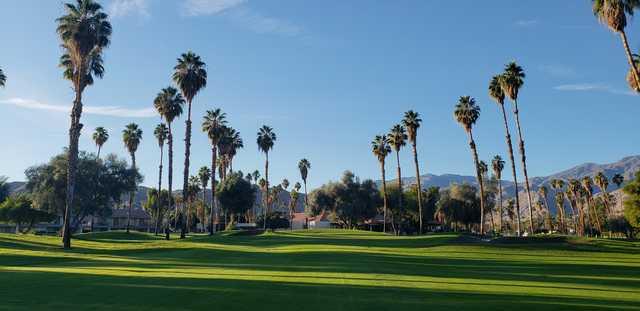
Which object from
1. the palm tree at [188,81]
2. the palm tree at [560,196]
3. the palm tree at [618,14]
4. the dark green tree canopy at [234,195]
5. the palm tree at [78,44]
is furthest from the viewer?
the palm tree at [560,196]

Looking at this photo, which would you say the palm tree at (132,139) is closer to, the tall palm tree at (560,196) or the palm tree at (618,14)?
the palm tree at (618,14)

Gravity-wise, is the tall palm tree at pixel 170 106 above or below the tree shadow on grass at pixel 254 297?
above

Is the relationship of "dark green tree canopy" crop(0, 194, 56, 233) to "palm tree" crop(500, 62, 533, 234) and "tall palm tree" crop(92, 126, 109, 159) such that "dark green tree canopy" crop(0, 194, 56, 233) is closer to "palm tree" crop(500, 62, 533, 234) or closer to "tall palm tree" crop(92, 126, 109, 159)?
"tall palm tree" crop(92, 126, 109, 159)

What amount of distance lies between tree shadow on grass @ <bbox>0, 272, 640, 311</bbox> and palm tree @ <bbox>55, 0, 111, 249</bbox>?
106ft

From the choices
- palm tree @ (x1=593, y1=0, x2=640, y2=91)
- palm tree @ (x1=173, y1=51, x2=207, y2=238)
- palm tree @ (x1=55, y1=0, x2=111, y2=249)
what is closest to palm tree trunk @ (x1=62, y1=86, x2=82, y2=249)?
palm tree @ (x1=55, y1=0, x2=111, y2=249)

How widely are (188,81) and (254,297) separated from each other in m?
54.8

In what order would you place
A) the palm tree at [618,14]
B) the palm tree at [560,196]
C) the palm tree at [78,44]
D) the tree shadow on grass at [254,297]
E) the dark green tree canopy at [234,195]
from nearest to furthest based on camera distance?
the tree shadow on grass at [254,297] → the palm tree at [618,14] → the palm tree at [78,44] → the dark green tree canopy at [234,195] → the palm tree at [560,196]

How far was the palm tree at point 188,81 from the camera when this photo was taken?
64.4 meters

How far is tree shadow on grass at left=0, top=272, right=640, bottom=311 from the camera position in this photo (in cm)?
1226

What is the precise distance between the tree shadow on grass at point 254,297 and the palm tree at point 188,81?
158 ft

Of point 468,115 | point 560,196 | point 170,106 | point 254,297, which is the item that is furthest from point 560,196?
point 254,297

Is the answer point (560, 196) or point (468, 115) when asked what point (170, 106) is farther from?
point (560, 196)

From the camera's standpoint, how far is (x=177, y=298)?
43.8ft

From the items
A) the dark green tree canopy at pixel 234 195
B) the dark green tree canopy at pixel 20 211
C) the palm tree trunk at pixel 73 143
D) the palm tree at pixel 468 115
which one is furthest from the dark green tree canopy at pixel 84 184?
the palm tree at pixel 468 115
